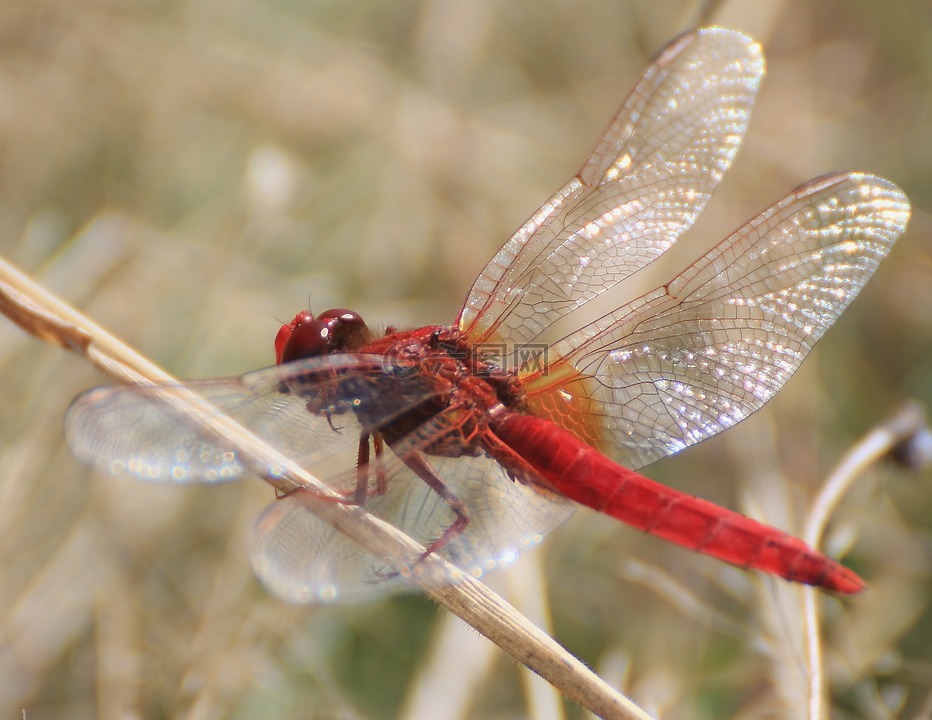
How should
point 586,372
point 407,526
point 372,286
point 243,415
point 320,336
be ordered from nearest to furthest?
point 243,415 → point 407,526 → point 320,336 → point 586,372 → point 372,286

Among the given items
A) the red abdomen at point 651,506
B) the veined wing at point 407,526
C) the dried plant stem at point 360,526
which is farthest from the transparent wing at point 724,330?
the dried plant stem at point 360,526

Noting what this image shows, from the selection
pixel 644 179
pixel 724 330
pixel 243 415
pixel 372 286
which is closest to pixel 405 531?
pixel 243 415

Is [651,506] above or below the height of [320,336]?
above

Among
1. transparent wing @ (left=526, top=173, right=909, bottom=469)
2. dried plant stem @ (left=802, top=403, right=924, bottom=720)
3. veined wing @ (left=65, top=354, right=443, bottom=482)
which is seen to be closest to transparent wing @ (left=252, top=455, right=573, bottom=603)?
veined wing @ (left=65, top=354, right=443, bottom=482)

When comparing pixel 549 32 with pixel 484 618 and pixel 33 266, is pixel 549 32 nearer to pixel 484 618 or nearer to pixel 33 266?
pixel 33 266

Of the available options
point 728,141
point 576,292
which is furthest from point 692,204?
point 576,292

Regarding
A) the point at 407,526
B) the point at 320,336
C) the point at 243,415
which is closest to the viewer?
the point at 243,415

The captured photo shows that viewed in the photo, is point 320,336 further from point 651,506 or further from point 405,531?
point 651,506

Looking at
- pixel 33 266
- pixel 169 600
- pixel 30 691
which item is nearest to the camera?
pixel 30 691
